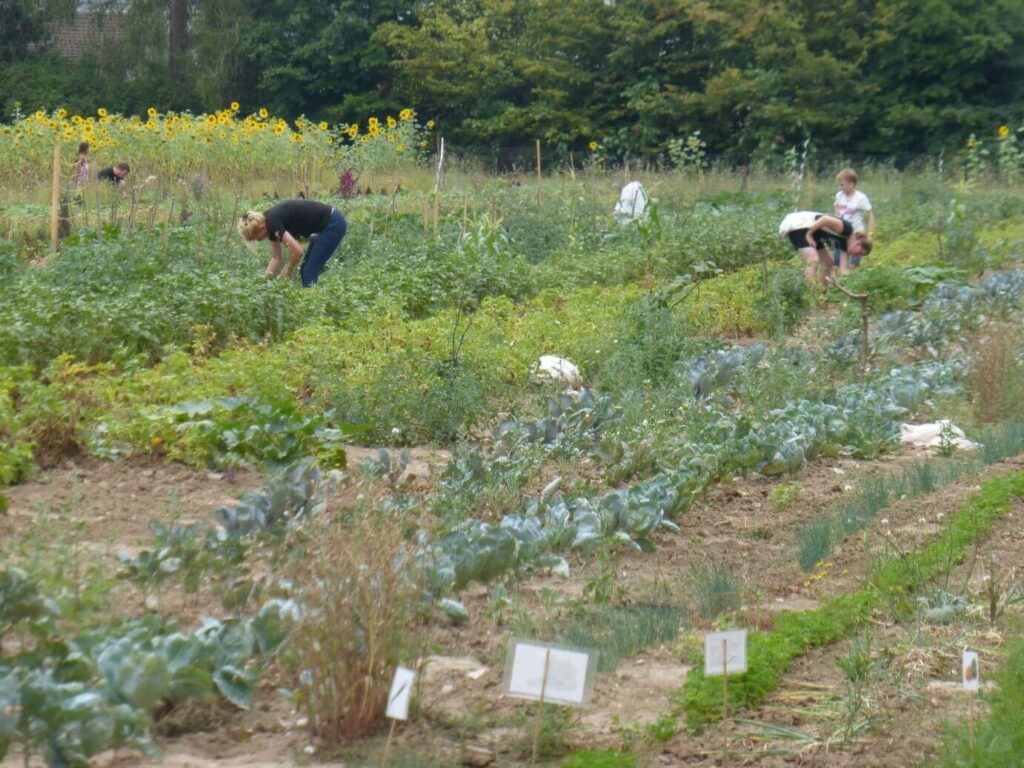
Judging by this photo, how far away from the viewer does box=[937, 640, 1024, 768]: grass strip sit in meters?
3.48

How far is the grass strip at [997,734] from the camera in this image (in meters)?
3.48

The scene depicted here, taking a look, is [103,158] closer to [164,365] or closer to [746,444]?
[164,365]

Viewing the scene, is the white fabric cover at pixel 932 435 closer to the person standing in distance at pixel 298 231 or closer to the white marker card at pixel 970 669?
the white marker card at pixel 970 669

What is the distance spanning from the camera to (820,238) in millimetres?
14016

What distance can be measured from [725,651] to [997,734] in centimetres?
82

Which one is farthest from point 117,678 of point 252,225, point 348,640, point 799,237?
point 799,237

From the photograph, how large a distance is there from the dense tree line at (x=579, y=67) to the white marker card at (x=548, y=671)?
26.8 metres

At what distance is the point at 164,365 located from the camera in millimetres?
7852

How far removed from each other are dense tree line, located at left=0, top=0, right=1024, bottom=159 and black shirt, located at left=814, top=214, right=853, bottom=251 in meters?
15.2

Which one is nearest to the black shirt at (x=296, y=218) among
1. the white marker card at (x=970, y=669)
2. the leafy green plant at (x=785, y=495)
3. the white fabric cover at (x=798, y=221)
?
the white fabric cover at (x=798, y=221)

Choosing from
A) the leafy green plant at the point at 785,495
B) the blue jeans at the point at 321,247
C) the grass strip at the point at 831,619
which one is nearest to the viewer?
the grass strip at the point at 831,619

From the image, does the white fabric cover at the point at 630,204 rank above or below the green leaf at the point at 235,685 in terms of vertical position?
above

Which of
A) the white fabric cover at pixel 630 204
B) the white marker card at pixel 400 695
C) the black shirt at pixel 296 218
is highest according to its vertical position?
the white fabric cover at pixel 630 204

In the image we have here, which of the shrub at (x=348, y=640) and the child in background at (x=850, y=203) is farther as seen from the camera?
the child in background at (x=850, y=203)
